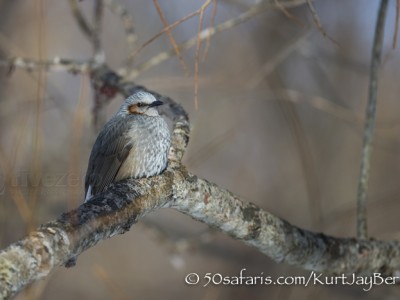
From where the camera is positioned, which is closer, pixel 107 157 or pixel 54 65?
pixel 107 157

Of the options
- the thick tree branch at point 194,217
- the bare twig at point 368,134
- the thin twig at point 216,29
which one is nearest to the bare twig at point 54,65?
the thin twig at point 216,29

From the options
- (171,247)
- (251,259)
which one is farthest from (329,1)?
(171,247)

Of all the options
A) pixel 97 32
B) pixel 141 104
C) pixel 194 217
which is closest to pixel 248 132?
pixel 97 32

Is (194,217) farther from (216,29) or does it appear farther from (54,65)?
(54,65)

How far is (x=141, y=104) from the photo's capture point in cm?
413

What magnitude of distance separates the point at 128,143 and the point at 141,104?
32 cm

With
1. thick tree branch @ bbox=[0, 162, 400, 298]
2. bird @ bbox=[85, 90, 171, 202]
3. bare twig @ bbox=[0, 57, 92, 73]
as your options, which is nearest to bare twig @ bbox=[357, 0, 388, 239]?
thick tree branch @ bbox=[0, 162, 400, 298]

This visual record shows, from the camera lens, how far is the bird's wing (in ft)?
12.8

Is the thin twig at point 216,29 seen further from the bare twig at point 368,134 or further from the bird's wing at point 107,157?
the bare twig at point 368,134

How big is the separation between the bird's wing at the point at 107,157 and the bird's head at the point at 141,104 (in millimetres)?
141

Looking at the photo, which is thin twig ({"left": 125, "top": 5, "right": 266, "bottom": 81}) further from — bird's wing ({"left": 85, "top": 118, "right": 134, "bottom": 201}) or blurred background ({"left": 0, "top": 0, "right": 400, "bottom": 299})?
blurred background ({"left": 0, "top": 0, "right": 400, "bottom": 299})

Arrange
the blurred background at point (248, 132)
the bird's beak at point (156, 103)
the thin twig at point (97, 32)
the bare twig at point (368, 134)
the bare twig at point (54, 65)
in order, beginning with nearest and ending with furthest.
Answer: the bare twig at point (368, 134), the bird's beak at point (156, 103), the bare twig at point (54, 65), the thin twig at point (97, 32), the blurred background at point (248, 132)

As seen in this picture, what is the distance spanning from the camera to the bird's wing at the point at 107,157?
3.91 meters

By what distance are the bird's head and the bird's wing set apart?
0.46 ft
